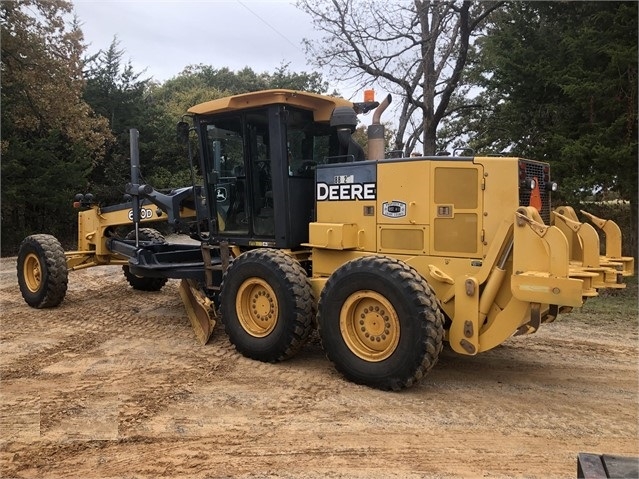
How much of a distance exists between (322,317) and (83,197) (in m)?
5.47

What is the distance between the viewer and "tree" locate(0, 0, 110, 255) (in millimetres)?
15758

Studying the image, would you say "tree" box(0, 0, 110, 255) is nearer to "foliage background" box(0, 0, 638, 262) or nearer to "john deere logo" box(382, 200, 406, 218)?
"foliage background" box(0, 0, 638, 262)

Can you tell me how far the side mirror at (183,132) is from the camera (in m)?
6.64

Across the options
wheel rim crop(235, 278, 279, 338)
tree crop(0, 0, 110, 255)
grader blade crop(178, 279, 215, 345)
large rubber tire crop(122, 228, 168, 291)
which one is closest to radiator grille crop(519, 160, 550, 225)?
wheel rim crop(235, 278, 279, 338)

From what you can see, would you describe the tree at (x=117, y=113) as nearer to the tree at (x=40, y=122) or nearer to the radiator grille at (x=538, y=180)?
the tree at (x=40, y=122)

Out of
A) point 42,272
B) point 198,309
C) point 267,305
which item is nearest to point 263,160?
point 267,305

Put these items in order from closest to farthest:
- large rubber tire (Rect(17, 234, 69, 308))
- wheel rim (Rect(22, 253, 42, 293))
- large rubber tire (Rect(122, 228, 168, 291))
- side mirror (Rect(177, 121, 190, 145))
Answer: side mirror (Rect(177, 121, 190, 145)), large rubber tire (Rect(17, 234, 69, 308)), wheel rim (Rect(22, 253, 42, 293)), large rubber tire (Rect(122, 228, 168, 291))

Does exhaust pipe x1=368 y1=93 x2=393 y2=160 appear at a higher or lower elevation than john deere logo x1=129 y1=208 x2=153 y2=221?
higher

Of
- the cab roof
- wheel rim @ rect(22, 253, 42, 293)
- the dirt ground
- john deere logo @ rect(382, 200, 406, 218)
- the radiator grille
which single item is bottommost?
the dirt ground

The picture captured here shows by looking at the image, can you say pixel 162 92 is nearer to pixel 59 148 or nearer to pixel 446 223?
pixel 59 148

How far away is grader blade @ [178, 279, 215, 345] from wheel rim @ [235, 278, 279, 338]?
73cm

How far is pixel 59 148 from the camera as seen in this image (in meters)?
18.7

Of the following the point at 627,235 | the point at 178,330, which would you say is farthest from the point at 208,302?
the point at 627,235

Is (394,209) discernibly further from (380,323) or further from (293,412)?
(293,412)
